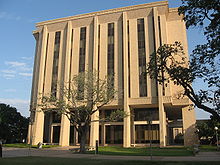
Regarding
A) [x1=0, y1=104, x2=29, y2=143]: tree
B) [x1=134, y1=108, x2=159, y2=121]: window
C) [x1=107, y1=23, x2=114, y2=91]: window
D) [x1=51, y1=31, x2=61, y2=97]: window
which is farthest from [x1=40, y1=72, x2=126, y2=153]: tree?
[x1=0, y1=104, x2=29, y2=143]: tree

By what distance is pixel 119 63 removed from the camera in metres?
46.7

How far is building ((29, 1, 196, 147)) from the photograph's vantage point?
4397 cm

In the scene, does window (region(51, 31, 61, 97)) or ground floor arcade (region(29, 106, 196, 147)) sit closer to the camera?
ground floor arcade (region(29, 106, 196, 147))

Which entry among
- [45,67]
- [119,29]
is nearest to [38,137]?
[45,67]

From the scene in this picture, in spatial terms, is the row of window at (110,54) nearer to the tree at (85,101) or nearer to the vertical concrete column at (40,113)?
the vertical concrete column at (40,113)

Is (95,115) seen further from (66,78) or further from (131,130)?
(66,78)

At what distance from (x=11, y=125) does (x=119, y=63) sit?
127 feet

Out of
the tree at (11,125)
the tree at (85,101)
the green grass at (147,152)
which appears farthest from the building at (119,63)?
the tree at (85,101)

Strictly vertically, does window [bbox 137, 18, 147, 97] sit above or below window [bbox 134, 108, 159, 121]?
above

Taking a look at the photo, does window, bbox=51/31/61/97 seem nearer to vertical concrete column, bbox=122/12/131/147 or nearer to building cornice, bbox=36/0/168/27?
building cornice, bbox=36/0/168/27

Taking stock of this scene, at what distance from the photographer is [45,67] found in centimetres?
5209

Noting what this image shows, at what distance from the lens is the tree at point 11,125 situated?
194 feet

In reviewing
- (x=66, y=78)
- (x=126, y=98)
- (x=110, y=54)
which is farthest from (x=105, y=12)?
(x=126, y=98)

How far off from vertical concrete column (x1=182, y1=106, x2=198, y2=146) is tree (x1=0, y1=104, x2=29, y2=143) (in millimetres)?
44319
